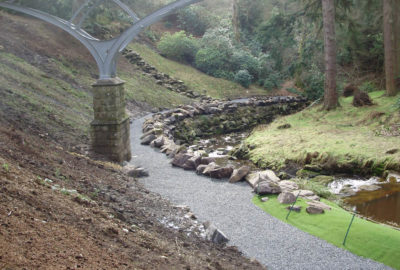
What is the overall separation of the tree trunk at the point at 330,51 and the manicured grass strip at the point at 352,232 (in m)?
9.91

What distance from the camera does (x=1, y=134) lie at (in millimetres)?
7473

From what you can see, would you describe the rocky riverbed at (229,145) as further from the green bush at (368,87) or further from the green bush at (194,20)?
the green bush at (194,20)

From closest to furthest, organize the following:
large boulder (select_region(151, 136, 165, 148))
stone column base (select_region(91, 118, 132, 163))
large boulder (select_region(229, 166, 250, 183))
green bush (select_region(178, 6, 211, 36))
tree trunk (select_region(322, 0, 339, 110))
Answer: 1. large boulder (select_region(229, 166, 250, 183))
2. stone column base (select_region(91, 118, 132, 163))
3. large boulder (select_region(151, 136, 165, 148))
4. tree trunk (select_region(322, 0, 339, 110))
5. green bush (select_region(178, 6, 211, 36))

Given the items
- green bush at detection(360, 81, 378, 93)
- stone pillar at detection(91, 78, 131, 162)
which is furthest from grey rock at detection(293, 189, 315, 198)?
green bush at detection(360, 81, 378, 93)

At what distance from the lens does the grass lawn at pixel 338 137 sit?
10.7 m

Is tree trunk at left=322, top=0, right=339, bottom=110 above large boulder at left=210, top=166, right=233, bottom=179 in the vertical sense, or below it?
above

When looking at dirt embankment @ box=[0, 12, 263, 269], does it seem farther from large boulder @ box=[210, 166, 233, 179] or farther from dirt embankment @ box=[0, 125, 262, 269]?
large boulder @ box=[210, 166, 233, 179]

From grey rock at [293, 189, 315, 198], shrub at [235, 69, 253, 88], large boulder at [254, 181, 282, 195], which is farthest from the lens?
shrub at [235, 69, 253, 88]

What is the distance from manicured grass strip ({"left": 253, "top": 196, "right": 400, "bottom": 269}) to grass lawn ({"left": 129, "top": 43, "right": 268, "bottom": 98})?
20.1 meters

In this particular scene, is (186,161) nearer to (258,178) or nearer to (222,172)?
(222,172)

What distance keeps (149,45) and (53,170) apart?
26.3m

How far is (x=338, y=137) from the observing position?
12469 millimetres

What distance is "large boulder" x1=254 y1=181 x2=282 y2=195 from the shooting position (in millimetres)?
8203

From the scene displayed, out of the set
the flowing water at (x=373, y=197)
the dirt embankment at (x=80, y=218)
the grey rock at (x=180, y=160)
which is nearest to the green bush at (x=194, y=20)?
the grey rock at (x=180, y=160)
